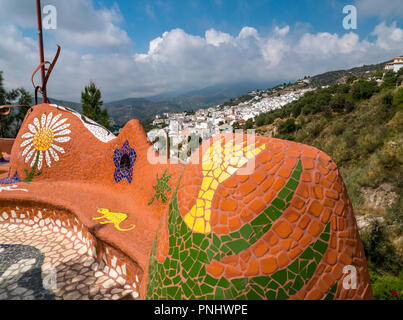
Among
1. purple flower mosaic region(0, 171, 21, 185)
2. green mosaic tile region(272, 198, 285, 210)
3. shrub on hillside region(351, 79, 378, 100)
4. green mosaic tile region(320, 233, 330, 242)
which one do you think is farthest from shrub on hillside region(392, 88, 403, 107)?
purple flower mosaic region(0, 171, 21, 185)

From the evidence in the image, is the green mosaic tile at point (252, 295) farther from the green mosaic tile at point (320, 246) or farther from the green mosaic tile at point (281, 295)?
the green mosaic tile at point (320, 246)

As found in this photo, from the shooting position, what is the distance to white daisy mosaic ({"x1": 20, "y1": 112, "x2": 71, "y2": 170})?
5.36 metres

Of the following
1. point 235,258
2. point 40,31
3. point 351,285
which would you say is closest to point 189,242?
point 235,258

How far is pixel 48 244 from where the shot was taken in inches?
154

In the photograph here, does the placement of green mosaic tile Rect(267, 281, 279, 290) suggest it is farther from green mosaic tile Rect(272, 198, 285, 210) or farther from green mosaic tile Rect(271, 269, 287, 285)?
green mosaic tile Rect(272, 198, 285, 210)

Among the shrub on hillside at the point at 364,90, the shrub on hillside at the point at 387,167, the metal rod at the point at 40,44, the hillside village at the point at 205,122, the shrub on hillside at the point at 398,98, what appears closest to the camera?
the hillside village at the point at 205,122

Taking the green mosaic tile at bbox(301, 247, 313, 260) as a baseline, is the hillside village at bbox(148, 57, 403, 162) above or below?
above

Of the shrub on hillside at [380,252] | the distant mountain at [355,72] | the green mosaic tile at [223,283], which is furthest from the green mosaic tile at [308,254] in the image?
the distant mountain at [355,72]

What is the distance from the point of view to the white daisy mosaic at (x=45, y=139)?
17.6ft

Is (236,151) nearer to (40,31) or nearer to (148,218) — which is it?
(148,218)

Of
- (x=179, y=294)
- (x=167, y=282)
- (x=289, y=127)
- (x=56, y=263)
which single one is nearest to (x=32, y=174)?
(x=56, y=263)

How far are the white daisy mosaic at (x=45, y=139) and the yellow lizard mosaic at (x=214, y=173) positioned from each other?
479 cm

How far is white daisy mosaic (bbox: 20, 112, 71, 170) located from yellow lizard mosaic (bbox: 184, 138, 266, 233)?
479 cm
